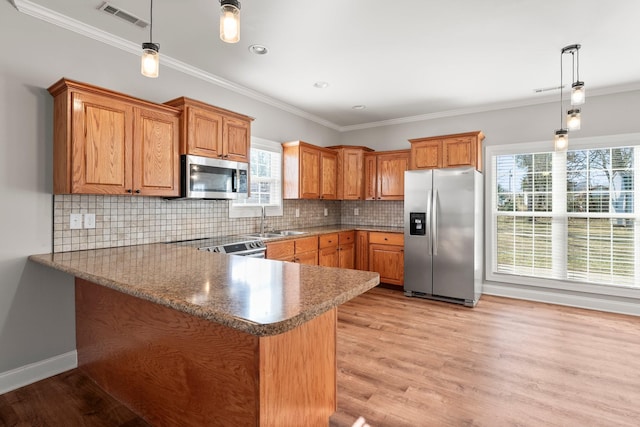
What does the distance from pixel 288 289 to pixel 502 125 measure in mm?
4458

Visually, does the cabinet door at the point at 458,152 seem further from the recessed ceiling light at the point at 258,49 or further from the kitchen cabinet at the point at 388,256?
the recessed ceiling light at the point at 258,49

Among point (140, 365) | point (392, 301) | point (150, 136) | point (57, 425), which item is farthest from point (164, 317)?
point (392, 301)

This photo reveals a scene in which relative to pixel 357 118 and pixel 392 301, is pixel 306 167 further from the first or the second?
pixel 392 301

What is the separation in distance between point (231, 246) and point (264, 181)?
1538 mm

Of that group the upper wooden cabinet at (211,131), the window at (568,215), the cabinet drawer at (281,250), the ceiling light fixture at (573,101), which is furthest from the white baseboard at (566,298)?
the upper wooden cabinet at (211,131)

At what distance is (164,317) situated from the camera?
173 centimetres

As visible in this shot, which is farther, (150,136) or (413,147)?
(413,147)

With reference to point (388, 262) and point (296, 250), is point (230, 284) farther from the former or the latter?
point (388, 262)

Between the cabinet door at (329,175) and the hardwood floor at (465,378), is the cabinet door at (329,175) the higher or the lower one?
the higher one

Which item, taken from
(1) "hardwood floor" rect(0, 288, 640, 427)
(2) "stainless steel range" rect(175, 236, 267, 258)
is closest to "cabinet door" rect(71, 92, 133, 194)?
(2) "stainless steel range" rect(175, 236, 267, 258)

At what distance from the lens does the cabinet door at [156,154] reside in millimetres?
2645

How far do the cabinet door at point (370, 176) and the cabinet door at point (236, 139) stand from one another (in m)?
2.44

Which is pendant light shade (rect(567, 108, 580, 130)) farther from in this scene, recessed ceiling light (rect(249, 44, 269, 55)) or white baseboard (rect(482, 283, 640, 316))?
white baseboard (rect(482, 283, 640, 316))

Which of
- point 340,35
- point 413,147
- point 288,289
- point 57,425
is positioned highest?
point 340,35
